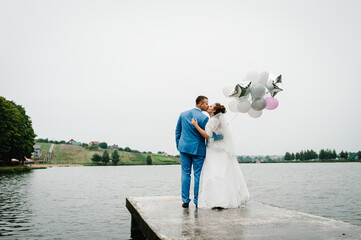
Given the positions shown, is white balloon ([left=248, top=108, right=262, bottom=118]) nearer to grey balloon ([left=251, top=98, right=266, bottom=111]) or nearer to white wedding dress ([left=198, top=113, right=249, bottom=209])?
grey balloon ([left=251, top=98, right=266, bottom=111])

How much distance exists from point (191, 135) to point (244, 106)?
1450 mm

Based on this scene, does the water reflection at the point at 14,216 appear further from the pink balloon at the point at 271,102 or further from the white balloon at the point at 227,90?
the pink balloon at the point at 271,102

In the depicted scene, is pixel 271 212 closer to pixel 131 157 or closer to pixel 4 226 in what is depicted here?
pixel 4 226

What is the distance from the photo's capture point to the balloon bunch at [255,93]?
6395 millimetres

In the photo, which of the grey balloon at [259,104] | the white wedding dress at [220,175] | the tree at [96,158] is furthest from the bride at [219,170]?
the tree at [96,158]

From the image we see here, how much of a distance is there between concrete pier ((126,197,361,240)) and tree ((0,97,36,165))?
40.5 m

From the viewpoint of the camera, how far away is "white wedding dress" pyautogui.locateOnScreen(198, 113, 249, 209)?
18.8 ft

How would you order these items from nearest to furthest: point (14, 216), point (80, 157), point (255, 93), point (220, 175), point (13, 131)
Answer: point (220, 175) < point (255, 93) < point (14, 216) < point (13, 131) < point (80, 157)

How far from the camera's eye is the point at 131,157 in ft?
592

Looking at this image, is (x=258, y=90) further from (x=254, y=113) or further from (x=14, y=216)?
(x=14, y=216)

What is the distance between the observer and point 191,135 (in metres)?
6.13

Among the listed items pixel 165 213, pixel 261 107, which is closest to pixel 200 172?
pixel 165 213

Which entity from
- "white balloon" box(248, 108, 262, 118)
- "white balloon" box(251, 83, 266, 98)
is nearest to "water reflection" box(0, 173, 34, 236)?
"white balloon" box(248, 108, 262, 118)

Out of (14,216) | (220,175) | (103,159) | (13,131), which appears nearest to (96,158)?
(103,159)
